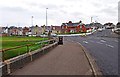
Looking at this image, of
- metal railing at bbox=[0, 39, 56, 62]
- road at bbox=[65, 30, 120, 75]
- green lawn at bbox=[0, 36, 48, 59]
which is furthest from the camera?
green lawn at bbox=[0, 36, 48, 59]

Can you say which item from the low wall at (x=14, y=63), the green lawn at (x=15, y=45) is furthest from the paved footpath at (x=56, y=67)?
the green lawn at (x=15, y=45)

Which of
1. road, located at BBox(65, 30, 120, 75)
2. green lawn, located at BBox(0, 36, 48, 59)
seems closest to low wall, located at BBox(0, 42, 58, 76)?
green lawn, located at BBox(0, 36, 48, 59)

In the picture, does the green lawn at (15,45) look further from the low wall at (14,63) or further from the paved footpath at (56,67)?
the paved footpath at (56,67)

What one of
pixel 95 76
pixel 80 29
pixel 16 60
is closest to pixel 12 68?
pixel 16 60

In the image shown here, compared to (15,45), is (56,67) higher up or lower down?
higher up

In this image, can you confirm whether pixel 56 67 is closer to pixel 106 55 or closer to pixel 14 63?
pixel 14 63

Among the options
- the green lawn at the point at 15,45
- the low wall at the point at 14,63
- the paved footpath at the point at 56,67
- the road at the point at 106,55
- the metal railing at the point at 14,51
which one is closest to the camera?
the low wall at the point at 14,63

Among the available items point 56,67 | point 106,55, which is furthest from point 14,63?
point 106,55

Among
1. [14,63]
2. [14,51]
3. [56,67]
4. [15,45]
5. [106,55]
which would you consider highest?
[14,63]

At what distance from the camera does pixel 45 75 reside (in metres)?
13.5

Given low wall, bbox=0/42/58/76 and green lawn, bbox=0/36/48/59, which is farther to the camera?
green lawn, bbox=0/36/48/59

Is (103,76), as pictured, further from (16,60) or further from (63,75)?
(16,60)

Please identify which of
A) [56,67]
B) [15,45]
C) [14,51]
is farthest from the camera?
[15,45]

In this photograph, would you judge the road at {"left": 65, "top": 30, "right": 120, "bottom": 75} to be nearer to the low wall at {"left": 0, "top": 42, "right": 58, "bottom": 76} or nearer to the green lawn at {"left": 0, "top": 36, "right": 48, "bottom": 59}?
the low wall at {"left": 0, "top": 42, "right": 58, "bottom": 76}
